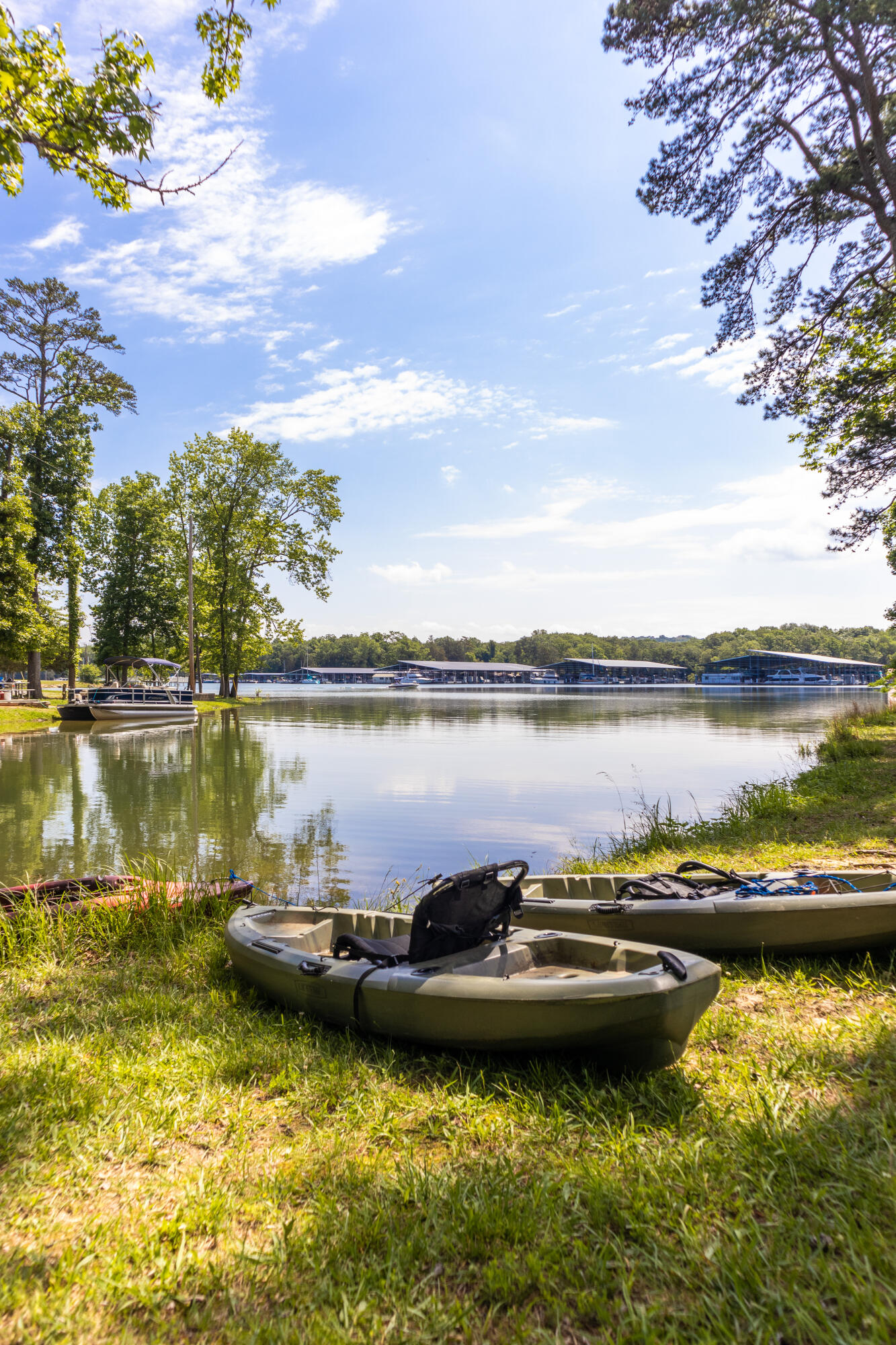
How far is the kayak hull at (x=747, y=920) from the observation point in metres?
4.20

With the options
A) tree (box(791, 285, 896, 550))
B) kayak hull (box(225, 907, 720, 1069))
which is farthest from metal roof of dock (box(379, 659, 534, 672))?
kayak hull (box(225, 907, 720, 1069))

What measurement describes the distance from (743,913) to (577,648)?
526 feet

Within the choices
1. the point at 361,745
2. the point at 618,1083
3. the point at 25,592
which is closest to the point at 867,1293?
the point at 618,1083

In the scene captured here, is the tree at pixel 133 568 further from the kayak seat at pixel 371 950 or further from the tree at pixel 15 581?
the kayak seat at pixel 371 950

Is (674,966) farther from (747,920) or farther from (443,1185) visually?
(747,920)

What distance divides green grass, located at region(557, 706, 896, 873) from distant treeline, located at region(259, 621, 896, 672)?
12886cm

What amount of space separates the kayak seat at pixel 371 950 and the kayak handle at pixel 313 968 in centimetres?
20

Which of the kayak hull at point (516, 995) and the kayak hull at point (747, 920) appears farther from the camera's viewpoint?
the kayak hull at point (747, 920)

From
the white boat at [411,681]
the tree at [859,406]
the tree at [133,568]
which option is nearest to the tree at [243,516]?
the tree at [133,568]

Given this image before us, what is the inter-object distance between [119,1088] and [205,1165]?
0.79 metres

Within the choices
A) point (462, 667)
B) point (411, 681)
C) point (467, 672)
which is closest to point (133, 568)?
point (411, 681)

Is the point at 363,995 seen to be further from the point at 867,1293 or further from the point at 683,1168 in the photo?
the point at 867,1293

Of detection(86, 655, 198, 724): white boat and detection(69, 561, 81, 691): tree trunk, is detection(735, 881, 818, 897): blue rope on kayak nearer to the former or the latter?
detection(86, 655, 198, 724): white boat

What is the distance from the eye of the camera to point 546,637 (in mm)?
166750
